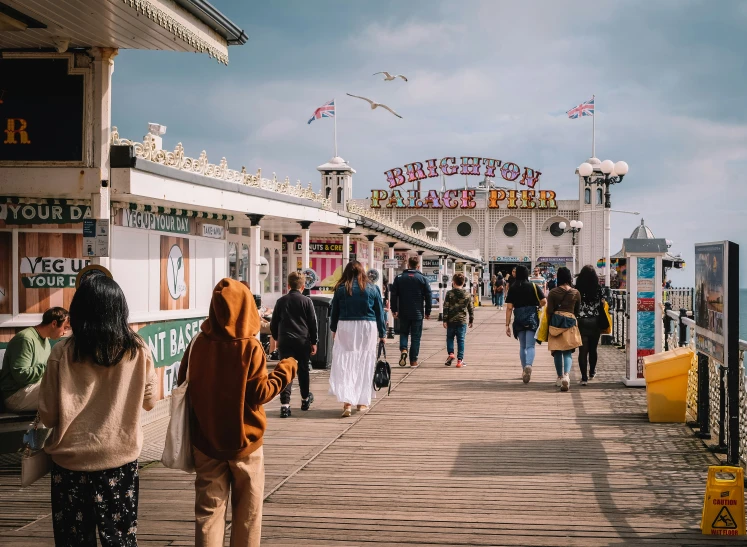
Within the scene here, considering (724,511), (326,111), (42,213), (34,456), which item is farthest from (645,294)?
(326,111)

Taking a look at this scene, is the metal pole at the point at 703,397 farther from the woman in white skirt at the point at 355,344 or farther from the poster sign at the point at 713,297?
the woman in white skirt at the point at 355,344

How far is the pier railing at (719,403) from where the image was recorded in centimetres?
646

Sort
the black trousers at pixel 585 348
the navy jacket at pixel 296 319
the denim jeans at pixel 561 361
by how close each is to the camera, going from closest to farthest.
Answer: the navy jacket at pixel 296 319
the denim jeans at pixel 561 361
the black trousers at pixel 585 348

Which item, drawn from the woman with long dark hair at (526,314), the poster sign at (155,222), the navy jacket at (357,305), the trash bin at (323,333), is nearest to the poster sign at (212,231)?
Result: the poster sign at (155,222)

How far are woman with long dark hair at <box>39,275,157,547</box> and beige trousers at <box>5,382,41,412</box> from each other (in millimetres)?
3573

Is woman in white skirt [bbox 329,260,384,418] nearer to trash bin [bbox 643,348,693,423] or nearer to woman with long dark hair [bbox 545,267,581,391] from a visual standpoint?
woman with long dark hair [bbox 545,267,581,391]

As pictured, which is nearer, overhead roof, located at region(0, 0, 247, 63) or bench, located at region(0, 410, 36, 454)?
overhead roof, located at region(0, 0, 247, 63)

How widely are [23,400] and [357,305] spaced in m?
3.94

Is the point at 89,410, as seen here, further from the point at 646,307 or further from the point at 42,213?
the point at 646,307

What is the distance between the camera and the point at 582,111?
51250mm

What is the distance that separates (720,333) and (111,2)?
17.8 ft

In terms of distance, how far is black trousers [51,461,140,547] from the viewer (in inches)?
165

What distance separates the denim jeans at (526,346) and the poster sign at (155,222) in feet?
17.2

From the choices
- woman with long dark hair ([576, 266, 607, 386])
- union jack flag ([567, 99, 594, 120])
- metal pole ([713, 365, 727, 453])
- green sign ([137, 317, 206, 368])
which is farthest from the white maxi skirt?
union jack flag ([567, 99, 594, 120])
